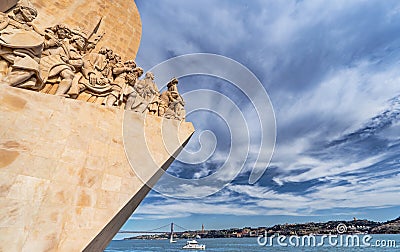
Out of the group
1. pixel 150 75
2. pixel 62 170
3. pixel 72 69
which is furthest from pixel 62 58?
pixel 62 170

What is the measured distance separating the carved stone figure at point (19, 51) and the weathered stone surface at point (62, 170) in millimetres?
389

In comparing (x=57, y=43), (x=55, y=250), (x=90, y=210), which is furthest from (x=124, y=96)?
(x=55, y=250)

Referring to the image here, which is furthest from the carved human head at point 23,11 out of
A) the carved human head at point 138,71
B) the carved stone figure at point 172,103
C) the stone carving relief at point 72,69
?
the carved stone figure at point 172,103

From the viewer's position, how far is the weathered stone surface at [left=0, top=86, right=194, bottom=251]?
14.5 feet

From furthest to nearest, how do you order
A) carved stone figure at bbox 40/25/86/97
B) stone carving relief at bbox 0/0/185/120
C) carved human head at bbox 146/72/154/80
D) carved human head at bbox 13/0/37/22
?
carved human head at bbox 146/72/154/80 < carved stone figure at bbox 40/25/86/97 < carved human head at bbox 13/0/37/22 < stone carving relief at bbox 0/0/185/120

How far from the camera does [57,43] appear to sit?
6613mm

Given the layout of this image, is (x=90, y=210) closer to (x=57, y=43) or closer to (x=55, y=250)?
(x=55, y=250)

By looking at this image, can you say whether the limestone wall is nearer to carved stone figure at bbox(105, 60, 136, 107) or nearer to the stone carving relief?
the stone carving relief

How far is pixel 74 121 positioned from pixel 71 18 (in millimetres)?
4453

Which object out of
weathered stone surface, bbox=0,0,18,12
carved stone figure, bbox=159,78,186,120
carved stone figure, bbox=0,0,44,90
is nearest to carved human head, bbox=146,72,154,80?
carved stone figure, bbox=159,78,186,120

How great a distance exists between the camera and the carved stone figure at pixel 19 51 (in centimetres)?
535

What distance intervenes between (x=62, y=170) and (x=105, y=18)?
6.44m

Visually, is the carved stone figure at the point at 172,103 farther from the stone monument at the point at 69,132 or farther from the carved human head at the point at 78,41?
the carved human head at the point at 78,41

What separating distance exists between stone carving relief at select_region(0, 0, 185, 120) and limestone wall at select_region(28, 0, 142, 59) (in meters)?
0.52
